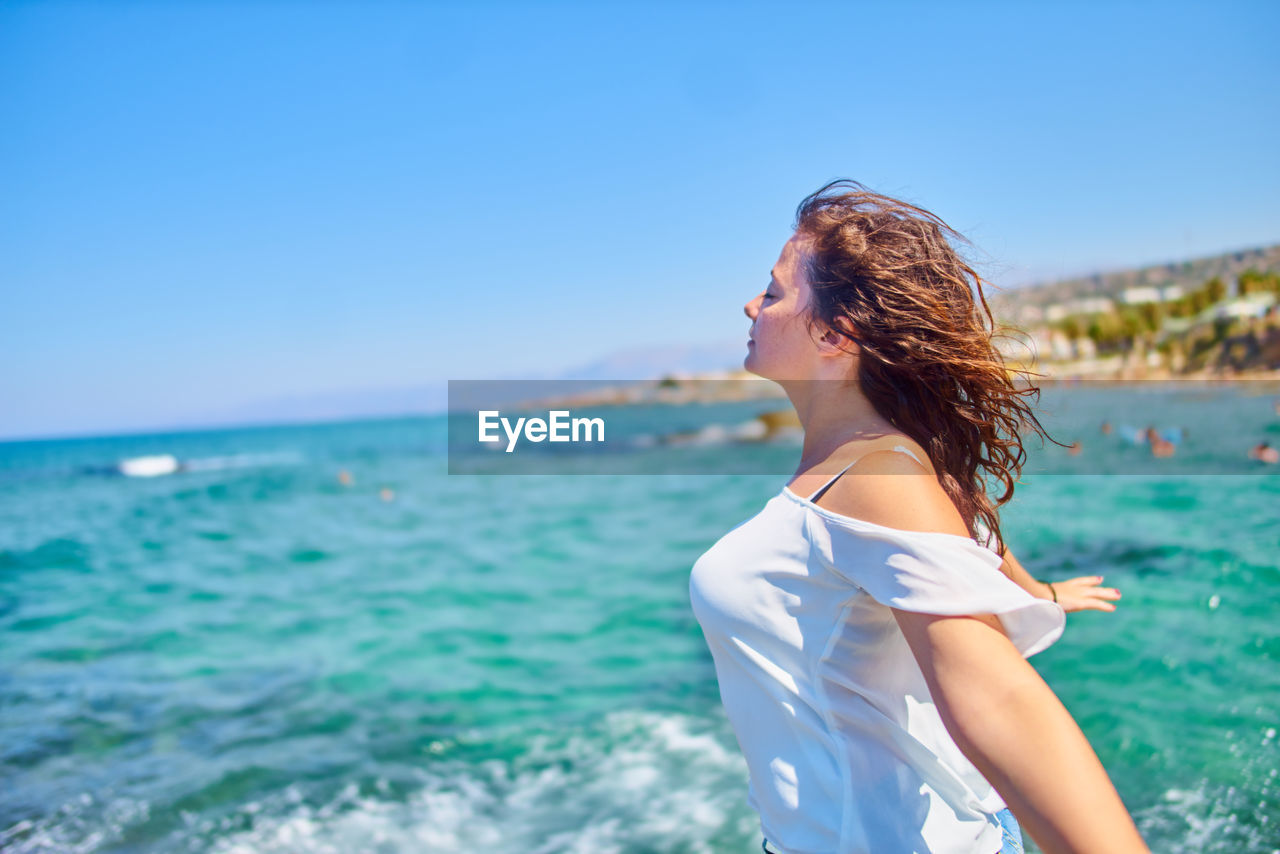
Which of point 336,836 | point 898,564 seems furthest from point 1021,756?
point 336,836

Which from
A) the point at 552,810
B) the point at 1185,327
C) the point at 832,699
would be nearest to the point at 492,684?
the point at 552,810

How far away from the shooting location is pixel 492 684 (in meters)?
6.74

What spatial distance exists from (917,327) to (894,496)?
35 cm

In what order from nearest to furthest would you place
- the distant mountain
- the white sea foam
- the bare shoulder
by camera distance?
the bare shoulder
the white sea foam
the distant mountain

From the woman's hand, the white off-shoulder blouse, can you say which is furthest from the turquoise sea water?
the white off-shoulder blouse

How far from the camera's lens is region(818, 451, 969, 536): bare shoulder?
119 cm

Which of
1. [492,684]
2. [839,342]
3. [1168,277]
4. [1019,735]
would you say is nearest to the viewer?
[1019,735]

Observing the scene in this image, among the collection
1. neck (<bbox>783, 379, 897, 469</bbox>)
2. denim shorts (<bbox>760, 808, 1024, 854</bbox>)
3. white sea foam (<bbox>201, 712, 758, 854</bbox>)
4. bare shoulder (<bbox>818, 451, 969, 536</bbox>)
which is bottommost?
white sea foam (<bbox>201, 712, 758, 854</bbox>)

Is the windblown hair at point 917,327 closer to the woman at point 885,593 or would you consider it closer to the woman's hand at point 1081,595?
the woman at point 885,593

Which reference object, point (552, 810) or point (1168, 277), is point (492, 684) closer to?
point (552, 810)

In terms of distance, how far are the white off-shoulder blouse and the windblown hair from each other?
276 millimetres

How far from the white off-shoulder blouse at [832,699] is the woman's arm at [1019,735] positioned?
12cm

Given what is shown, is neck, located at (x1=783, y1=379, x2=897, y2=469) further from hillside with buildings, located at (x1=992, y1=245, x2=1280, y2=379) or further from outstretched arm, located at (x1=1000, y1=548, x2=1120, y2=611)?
hillside with buildings, located at (x1=992, y1=245, x2=1280, y2=379)

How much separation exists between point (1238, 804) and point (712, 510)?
391 inches
